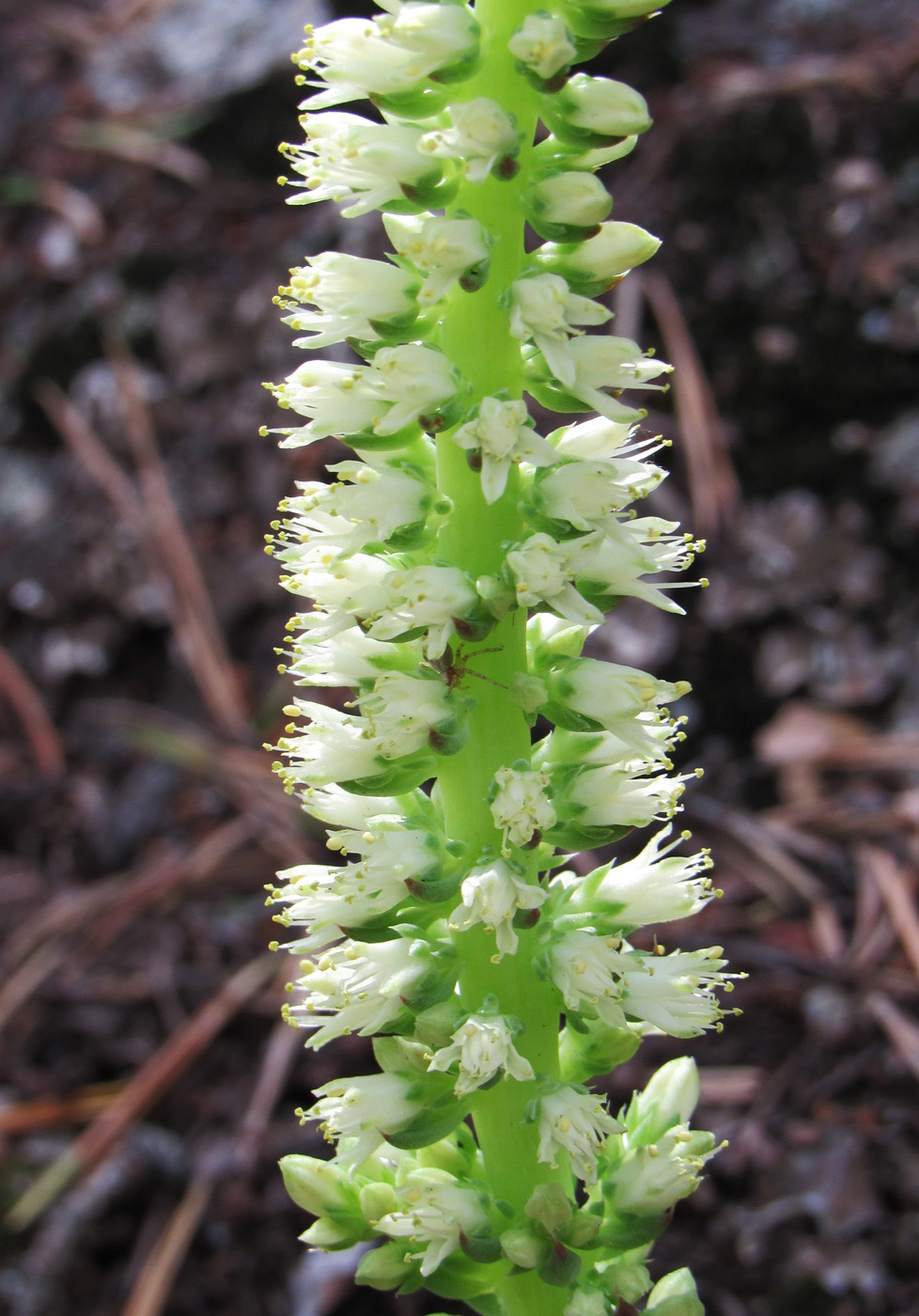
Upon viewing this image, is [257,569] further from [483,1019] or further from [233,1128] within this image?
[483,1019]

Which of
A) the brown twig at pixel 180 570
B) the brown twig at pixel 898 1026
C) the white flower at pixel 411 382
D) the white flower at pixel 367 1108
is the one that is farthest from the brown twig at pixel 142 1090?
the white flower at pixel 411 382

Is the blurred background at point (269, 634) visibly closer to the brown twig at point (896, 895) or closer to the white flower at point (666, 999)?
the brown twig at point (896, 895)

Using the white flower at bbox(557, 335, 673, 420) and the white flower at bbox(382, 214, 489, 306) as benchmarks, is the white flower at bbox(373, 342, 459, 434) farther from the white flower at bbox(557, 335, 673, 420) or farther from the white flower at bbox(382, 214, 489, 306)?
the white flower at bbox(557, 335, 673, 420)

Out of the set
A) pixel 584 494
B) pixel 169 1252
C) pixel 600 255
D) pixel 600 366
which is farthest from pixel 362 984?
pixel 169 1252

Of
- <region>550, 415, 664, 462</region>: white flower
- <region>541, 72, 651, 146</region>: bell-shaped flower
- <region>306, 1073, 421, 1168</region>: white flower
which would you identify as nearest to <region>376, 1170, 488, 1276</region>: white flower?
<region>306, 1073, 421, 1168</region>: white flower

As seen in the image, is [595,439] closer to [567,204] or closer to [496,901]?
[567,204]

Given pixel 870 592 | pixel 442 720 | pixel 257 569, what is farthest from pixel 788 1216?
pixel 257 569

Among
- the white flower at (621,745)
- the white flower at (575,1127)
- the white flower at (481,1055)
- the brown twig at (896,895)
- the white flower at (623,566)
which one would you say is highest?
the white flower at (623,566)

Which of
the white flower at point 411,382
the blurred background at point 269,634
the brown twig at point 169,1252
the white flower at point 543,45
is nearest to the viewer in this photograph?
the white flower at point 543,45
